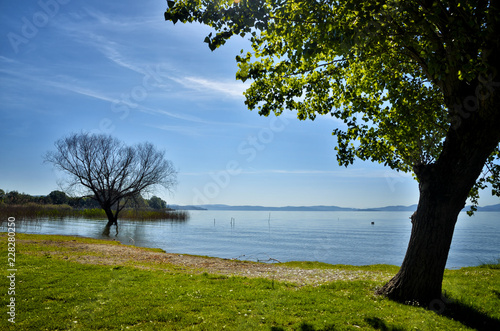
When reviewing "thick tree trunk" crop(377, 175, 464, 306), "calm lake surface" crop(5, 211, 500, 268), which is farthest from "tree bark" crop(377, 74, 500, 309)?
"calm lake surface" crop(5, 211, 500, 268)

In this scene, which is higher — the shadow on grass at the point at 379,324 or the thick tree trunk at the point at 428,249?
the thick tree trunk at the point at 428,249

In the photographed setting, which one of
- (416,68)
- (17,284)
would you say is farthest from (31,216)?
(416,68)

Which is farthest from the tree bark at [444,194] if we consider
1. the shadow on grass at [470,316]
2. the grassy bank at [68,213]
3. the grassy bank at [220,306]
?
the grassy bank at [68,213]

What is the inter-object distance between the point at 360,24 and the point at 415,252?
7.00 m

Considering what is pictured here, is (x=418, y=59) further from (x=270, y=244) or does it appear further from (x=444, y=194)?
(x=270, y=244)

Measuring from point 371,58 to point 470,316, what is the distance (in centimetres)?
940

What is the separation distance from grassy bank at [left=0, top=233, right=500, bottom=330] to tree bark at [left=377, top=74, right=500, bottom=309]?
816 millimetres

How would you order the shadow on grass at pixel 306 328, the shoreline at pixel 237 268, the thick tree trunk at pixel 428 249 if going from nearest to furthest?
the shadow on grass at pixel 306 328, the thick tree trunk at pixel 428 249, the shoreline at pixel 237 268

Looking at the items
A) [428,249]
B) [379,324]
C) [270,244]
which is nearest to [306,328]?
[379,324]

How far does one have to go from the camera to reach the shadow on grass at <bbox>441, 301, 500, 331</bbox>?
8.05m

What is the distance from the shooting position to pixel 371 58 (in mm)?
12375

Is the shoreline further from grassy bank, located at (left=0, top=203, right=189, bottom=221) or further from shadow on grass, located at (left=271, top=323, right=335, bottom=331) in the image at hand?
grassy bank, located at (left=0, top=203, right=189, bottom=221)

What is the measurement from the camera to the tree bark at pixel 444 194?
8977 mm

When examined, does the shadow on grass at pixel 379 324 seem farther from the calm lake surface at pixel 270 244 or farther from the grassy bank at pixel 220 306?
the calm lake surface at pixel 270 244
